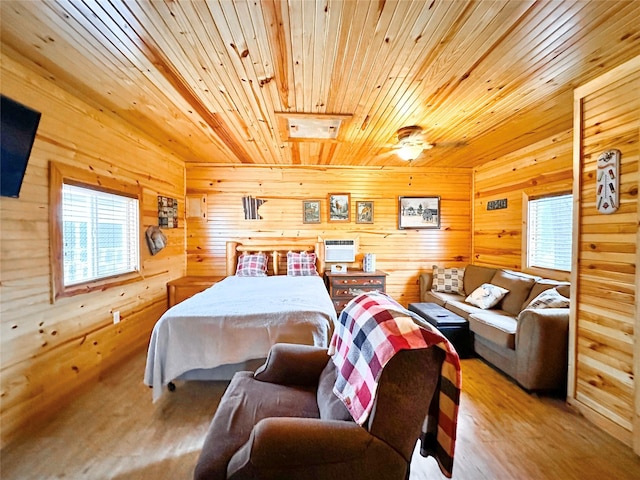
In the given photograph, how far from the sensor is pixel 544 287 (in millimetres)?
2844

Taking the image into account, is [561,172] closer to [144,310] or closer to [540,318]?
[540,318]

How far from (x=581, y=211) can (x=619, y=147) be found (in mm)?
474

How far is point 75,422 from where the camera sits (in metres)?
1.92

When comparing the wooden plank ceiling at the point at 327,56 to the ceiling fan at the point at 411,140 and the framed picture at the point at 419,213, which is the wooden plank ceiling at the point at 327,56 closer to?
the ceiling fan at the point at 411,140

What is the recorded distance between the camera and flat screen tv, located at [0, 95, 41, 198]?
1.66 m

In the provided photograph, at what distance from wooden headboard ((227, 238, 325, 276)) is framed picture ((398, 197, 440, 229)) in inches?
57.4

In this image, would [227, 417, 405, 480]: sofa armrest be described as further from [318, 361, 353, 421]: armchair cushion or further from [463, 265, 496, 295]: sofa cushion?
[463, 265, 496, 295]: sofa cushion

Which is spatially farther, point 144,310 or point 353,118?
point 144,310

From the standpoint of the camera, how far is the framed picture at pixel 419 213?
Answer: 448 centimetres

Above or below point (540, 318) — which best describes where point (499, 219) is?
above

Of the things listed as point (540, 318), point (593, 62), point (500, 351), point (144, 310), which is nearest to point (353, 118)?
point (593, 62)

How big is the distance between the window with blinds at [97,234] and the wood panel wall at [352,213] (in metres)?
1.26

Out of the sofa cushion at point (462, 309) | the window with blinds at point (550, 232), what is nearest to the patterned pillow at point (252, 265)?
the sofa cushion at point (462, 309)

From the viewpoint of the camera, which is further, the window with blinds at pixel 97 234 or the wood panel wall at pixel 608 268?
the window with blinds at pixel 97 234
